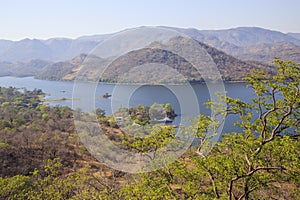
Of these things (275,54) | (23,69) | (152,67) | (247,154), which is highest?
(275,54)

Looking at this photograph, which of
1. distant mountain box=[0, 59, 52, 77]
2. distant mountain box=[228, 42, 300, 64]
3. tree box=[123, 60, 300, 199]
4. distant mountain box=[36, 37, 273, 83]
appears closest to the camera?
tree box=[123, 60, 300, 199]

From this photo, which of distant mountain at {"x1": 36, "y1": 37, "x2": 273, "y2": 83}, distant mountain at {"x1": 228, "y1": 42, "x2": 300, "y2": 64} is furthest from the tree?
distant mountain at {"x1": 228, "y1": 42, "x2": 300, "y2": 64}

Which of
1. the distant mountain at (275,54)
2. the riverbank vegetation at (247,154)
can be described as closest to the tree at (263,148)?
the riverbank vegetation at (247,154)

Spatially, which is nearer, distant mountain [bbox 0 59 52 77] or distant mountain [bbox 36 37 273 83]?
distant mountain [bbox 36 37 273 83]

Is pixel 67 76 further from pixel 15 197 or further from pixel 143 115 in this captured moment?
pixel 15 197

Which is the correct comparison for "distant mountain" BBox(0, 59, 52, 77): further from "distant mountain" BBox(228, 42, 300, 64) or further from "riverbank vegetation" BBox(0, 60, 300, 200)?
"riverbank vegetation" BBox(0, 60, 300, 200)

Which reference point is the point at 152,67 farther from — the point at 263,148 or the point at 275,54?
the point at 275,54

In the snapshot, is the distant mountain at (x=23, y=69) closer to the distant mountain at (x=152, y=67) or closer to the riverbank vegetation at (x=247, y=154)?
the distant mountain at (x=152, y=67)

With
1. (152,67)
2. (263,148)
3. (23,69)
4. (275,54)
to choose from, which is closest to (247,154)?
(263,148)
